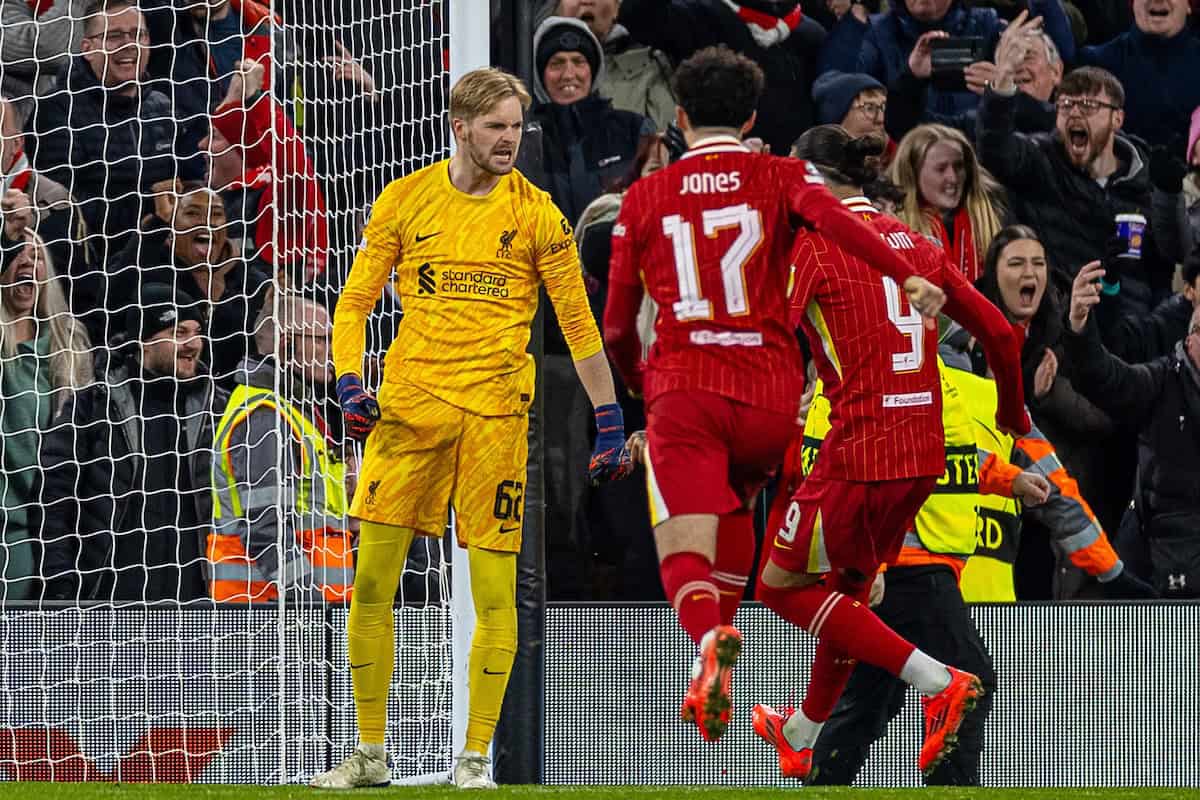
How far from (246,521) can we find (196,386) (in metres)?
0.82

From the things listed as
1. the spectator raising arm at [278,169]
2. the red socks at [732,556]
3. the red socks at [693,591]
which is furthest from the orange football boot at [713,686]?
the spectator raising arm at [278,169]

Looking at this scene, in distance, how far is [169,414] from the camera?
298 inches

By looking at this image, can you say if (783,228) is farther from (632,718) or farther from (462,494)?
(632,718)

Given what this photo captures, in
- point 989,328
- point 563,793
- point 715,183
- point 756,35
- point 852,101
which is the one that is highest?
point 756,35

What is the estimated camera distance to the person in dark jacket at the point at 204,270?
795cm

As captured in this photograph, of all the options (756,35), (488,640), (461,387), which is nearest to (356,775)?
(488,640)

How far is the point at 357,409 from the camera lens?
553 centimetres

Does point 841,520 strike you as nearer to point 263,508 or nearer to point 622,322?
point 622,322

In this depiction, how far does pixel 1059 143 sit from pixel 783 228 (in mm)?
3908

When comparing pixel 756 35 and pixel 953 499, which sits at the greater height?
pixel 756 35

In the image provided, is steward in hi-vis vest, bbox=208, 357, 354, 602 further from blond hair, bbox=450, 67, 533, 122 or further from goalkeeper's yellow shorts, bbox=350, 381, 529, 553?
blond hair, bbox=450, 67, 533, 122

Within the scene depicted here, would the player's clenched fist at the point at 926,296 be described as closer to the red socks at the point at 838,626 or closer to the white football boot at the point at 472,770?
the red socks at the point at 838,626

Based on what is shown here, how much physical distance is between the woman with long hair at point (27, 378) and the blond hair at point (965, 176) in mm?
3537

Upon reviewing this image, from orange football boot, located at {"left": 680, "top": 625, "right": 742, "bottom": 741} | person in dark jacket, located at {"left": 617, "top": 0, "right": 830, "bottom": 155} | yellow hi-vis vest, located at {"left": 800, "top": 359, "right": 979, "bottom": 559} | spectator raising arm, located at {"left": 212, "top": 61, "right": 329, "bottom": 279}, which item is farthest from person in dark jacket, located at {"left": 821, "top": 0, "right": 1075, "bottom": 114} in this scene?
orange football boot, located at {"left": 680, "top": 625, "right": 742, "bottom": 741}
